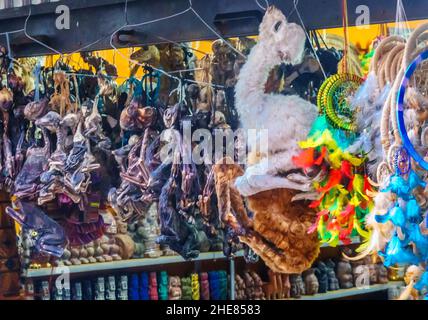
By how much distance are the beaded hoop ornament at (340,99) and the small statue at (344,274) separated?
634 mm

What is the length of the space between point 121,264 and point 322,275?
3.75ft

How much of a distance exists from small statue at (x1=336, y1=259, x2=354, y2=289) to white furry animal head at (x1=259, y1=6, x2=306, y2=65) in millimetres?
984

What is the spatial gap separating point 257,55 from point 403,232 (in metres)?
1.16

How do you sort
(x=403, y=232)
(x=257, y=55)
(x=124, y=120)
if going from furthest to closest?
1. (x=124, y=120)
2. (x=257, y=55)
3. (x=403, y=232)

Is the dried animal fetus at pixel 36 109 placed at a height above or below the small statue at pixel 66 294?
above

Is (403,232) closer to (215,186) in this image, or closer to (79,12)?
(215,186)

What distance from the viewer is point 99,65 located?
539 cm


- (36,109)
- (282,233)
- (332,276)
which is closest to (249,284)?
(282,233)

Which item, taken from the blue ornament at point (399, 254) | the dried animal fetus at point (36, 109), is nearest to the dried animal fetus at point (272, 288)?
the blue ornament at point (399, 254)

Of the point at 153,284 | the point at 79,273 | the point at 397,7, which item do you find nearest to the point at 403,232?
the point at 397,7

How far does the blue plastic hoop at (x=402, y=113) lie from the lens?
14.4 ft

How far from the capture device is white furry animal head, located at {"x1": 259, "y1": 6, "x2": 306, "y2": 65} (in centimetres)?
478

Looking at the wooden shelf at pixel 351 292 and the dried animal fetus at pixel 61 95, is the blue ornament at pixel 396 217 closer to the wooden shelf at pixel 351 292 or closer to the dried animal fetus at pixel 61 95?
the wooden shelf at pixel 351 292

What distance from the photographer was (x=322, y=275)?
4.79 m
